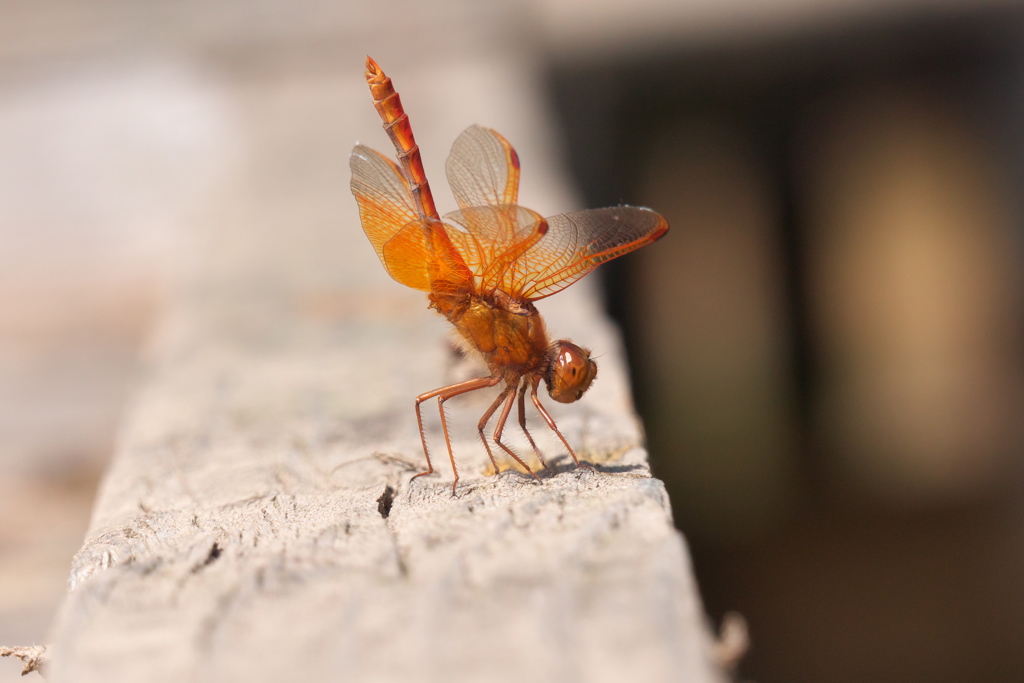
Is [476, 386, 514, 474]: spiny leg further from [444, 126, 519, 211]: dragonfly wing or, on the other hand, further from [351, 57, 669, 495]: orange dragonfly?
[444, 126, 519, 211]: dragonfly wing

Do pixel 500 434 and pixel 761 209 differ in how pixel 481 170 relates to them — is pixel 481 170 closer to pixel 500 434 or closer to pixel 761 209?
pixel 500 434

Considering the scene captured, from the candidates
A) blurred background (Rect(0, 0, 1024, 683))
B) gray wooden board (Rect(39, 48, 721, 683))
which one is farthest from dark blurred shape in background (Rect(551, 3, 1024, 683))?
gray wooden board (Rect(39, 48, 721, 683))

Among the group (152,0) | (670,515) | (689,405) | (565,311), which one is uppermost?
(152,0)

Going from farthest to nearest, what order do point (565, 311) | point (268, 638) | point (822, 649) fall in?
point (822, 649) < point (565, 311) < point (268, 638)

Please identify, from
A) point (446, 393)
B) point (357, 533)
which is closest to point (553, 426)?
point (446, 393)

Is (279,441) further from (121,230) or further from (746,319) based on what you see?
(746,319)

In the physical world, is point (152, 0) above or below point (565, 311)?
above

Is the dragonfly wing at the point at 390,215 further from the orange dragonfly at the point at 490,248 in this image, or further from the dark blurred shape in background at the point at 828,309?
the dark blurred shape in background at the point at 828,309

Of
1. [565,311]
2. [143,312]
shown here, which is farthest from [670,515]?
[143,312]
